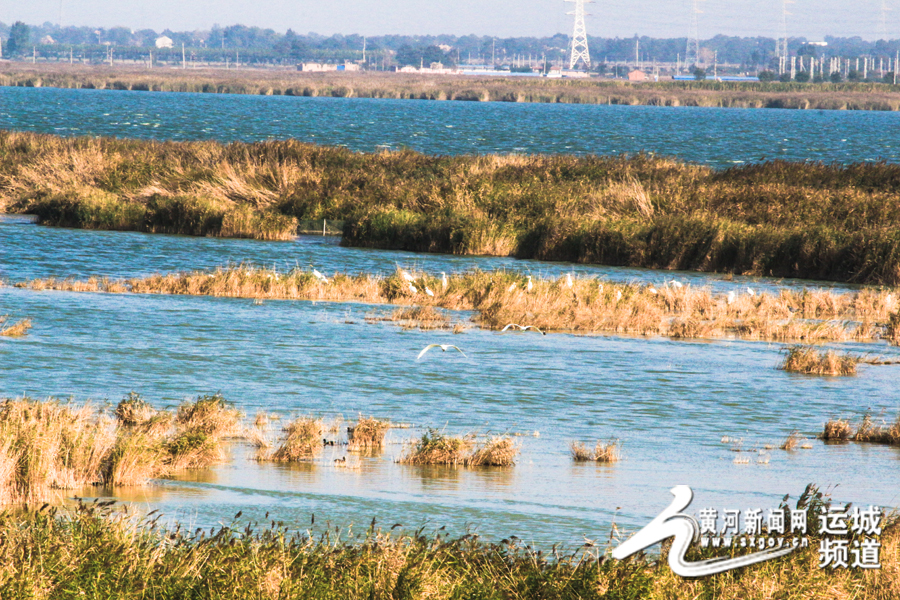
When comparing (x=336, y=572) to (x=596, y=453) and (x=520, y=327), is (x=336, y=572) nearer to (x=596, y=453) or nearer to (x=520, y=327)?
(x=596, y=453)

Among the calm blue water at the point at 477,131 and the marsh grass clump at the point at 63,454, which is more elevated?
the calm blue water at the point at 477,131

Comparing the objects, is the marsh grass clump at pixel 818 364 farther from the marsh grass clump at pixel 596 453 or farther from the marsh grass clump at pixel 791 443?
the marsh grass clump at pixel 596 453

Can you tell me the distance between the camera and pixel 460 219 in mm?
29953

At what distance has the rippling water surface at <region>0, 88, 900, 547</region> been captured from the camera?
9.56 m

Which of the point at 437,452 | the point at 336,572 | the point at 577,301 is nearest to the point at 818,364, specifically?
the point at 577,301

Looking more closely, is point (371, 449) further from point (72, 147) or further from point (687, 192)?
point (72, 147)

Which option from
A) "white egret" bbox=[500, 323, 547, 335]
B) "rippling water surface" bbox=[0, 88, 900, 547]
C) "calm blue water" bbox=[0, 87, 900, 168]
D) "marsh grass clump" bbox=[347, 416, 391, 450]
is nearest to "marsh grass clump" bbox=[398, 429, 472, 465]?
"rippling water surface" bbox=[0, 88, 900, 547]

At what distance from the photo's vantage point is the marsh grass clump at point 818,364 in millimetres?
16688

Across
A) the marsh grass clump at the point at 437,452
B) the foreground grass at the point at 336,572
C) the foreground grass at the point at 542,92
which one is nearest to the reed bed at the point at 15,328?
the marsh grass clump at the point at 437,452

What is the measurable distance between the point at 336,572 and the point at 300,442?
4408mm

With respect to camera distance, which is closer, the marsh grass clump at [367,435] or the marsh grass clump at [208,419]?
the marsh grass clump at [208,419]

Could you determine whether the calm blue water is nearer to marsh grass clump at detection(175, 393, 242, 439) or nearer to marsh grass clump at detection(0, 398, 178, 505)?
marsh grass clump at detection(175, 393, 242, 439)

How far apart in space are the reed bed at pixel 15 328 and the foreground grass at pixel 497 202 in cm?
1364

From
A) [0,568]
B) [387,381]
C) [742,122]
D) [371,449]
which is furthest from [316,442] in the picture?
[742,122]
